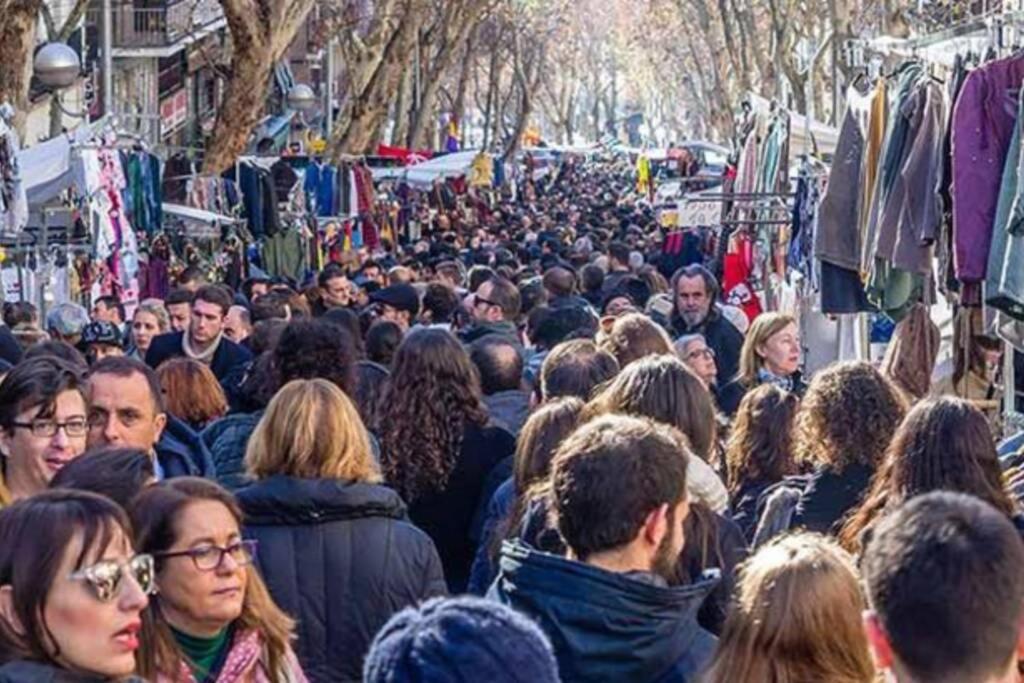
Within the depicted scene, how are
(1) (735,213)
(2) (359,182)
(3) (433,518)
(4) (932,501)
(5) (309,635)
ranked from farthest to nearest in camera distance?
(2) (359,182) < (1) (735,213) < (3) (433,518) < (5) (309,635) < (4) (932,501)

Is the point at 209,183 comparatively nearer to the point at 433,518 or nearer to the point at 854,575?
the point at 433,518

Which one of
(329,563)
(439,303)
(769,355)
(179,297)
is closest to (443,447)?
(329,563)

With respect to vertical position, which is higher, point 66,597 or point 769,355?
point 66,597

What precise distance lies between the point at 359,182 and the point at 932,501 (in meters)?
25.6

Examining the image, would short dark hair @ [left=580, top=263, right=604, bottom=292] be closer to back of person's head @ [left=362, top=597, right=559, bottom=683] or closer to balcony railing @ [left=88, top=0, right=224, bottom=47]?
back of person's head @ [left=362, top=597, right=559, bottom=683]

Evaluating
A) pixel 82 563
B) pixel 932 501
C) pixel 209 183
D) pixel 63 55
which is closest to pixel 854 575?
pixel 932 501

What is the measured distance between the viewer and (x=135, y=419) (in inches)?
287

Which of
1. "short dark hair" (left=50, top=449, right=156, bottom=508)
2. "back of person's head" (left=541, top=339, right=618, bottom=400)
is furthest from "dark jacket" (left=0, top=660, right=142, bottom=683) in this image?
"back of person's head" (left=541, top=339, right=618, bottom=400)

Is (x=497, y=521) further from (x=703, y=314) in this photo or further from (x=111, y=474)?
(x=703, y=314)

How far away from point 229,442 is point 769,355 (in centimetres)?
332

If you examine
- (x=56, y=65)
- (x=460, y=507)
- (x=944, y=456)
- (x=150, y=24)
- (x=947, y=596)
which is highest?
(x=150, y=24)

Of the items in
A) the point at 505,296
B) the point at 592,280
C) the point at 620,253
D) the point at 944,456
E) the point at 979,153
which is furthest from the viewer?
the point at 620,253

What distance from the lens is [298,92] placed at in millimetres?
34219

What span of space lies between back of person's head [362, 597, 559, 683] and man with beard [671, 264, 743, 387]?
9490mm
